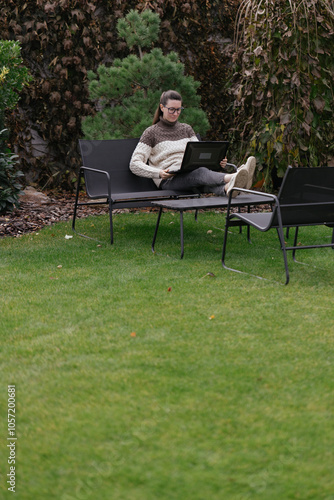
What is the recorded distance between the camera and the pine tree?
261 inches

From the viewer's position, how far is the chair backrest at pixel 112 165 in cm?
548

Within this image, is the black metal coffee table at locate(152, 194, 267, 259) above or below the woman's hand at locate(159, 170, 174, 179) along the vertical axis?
below

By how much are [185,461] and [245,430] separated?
26 cm

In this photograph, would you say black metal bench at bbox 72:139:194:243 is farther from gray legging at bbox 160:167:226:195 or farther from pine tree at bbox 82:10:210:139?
pine tree at bbox 82:10:210:139

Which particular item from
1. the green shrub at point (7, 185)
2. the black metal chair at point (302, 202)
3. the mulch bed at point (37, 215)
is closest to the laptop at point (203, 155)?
the black metal chair at point (302, 202)

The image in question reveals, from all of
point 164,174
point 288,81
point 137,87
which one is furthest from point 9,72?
point 288,81

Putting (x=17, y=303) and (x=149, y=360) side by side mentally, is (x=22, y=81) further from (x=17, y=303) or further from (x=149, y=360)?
(x=149, y=360)

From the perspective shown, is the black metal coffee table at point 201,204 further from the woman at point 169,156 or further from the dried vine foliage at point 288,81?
the dried vine foliage at point 288,81

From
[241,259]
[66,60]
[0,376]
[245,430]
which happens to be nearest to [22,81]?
[66,60]

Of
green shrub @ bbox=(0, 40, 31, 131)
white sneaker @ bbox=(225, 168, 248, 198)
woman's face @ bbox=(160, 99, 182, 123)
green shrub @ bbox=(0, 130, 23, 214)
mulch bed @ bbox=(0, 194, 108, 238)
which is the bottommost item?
mulch bed @ bbox=(0, 194, 108, 238)

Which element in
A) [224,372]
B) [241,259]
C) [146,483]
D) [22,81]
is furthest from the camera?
[22,81]

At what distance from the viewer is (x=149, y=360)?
2.56m

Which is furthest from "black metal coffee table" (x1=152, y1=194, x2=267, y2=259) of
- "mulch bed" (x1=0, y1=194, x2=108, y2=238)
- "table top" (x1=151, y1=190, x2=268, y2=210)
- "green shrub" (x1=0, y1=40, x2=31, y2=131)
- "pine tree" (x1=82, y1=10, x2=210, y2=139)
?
A: "green shrub" (x1=0, y1=40, x2=31, y2=131)

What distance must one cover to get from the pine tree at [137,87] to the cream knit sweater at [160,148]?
0.94 m
